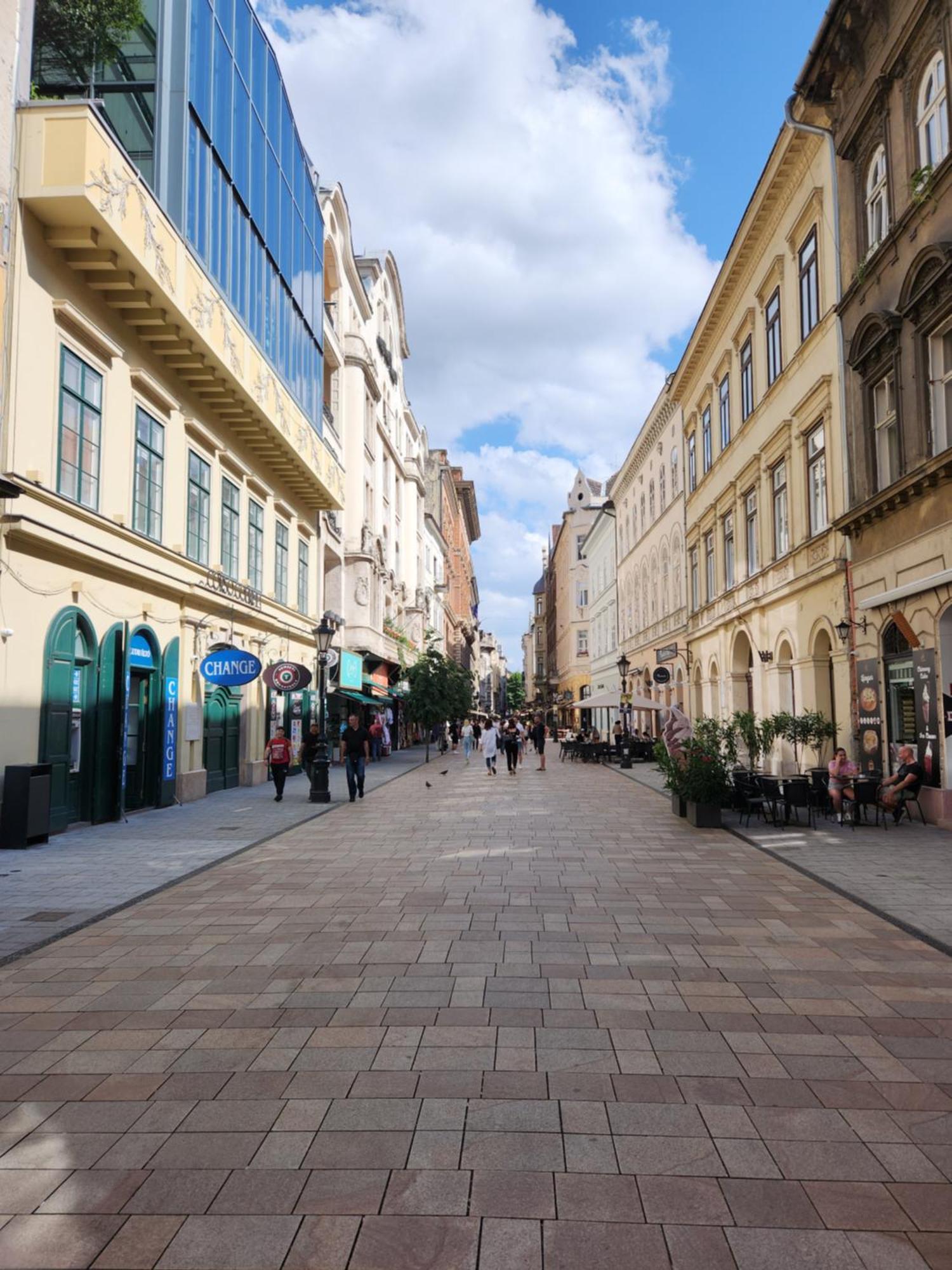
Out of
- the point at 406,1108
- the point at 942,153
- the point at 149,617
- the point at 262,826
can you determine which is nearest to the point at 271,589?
the point at 149,617

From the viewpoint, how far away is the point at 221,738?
2141 cm

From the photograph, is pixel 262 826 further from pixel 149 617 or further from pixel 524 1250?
pixel 524 1250

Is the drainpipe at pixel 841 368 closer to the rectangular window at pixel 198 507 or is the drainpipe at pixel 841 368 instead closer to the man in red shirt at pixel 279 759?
the man in red shirt at pixel 279 759

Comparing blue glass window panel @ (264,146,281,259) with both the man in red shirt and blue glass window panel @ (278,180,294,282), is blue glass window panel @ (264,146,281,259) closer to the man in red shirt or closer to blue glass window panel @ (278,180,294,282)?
blue glass window panel @ (278,180,294,282)

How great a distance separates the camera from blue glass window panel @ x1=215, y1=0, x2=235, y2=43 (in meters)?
18.6

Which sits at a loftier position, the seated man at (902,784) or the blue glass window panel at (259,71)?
the blue glass window panel at (259,71)

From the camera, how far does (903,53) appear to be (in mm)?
15695

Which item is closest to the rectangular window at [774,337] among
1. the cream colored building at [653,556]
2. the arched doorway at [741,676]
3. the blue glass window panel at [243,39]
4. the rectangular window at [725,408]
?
the rectangular window at [725,408]

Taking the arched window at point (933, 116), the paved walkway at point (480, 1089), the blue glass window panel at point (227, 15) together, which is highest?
the blue glass window panel at point (227, 15)

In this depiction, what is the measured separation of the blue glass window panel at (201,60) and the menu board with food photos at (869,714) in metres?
15.5

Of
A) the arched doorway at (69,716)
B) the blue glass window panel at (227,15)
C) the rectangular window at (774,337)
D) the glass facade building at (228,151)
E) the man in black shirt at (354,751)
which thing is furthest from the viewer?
the rectangular window at (774,337)

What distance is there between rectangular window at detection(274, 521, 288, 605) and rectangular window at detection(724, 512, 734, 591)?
1316 cm

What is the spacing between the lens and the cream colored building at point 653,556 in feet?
123

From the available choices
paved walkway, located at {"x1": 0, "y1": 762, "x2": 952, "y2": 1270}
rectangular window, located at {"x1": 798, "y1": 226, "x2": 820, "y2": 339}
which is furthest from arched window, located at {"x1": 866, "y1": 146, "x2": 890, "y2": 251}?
paved walkway, located at {"x1": 0, "y1": 762, "x2": 952, "y2": 1270}
